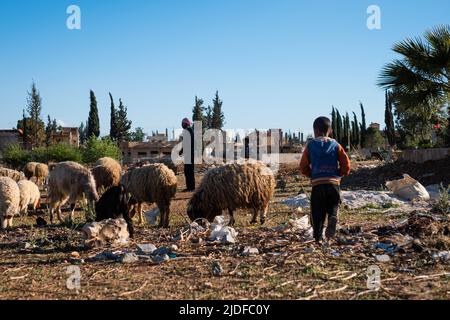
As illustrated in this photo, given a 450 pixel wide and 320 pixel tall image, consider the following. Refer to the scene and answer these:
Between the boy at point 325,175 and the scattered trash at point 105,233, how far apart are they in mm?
3068

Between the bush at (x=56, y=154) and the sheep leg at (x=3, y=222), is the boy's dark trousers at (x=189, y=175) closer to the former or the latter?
the sheep leg at (x=3, y=222)

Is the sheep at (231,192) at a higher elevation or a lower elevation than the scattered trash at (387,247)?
higher

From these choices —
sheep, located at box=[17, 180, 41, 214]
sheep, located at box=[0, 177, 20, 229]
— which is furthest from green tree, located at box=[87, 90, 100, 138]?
sheep, located at box=[0, 177, 20, 229]

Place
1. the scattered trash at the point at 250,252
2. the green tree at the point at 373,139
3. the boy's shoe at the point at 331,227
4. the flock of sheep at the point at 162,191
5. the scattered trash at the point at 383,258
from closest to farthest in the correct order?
1. the scattered trash at the point at 383,258
2. the scattered trash at the point at 250,252
3. the boy's shoe at the point at 331,227
4. the flock of sheep at the point at 162,191
5. the green tree at the point at 373,139

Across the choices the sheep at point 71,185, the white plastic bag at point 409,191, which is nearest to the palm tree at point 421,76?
the white plastic bag at point 409,191

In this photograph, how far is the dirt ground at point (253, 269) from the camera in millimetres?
4711

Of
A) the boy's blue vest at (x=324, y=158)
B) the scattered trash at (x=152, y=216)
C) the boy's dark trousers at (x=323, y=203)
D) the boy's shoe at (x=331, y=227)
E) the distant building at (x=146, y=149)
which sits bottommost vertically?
the scattered trash at (x=152, y=216)

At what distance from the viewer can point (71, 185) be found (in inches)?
459

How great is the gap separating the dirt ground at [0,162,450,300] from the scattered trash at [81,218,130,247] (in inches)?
6.8

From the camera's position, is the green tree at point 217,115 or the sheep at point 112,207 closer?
the sheep at point 112,207

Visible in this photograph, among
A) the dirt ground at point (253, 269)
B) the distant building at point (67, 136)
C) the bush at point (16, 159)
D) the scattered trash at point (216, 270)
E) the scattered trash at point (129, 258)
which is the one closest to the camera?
the dirt ground at point (253, 269)

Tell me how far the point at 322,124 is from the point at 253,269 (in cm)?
238

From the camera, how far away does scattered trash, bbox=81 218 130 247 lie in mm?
7484
